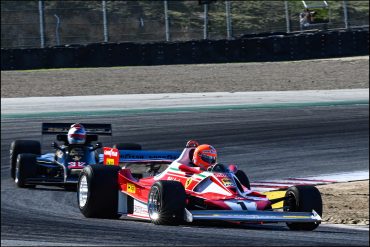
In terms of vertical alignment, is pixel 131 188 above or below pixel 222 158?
above

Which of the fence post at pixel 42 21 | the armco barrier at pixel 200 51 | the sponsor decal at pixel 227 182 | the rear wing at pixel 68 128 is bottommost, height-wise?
the sponsor decal at pixel 227 182

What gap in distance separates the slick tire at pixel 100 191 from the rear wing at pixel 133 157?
982 mm

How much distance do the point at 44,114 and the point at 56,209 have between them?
9350 millimetres

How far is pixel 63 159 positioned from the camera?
14.9 m

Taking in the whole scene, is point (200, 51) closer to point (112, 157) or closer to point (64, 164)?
point (64, 164)

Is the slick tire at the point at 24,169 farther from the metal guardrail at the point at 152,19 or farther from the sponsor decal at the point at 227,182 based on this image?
the metal guardrail at the point at 152,19

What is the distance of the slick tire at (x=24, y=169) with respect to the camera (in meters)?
14.7

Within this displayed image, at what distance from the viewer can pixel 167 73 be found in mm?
29984

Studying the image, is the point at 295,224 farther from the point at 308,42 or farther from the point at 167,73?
the point at 308,42

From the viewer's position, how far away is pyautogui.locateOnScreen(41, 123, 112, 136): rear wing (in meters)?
14.6

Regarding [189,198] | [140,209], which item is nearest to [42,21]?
[140,209]

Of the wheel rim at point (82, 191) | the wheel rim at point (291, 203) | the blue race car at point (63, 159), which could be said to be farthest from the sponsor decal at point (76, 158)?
the wheel rim at point (291, 203)

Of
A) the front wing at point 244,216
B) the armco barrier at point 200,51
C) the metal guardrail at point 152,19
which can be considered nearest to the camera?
the front wing at point 244,216

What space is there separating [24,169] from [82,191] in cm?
337
